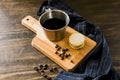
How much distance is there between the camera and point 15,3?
1119 millimetres

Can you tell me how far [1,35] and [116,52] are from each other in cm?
41

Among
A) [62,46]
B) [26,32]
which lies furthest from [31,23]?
→ [62,46]

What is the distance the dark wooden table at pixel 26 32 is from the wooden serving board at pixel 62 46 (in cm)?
2

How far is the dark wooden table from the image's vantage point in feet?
2.99

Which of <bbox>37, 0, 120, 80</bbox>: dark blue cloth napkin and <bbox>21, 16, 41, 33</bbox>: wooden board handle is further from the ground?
<bbox>21, 16, 41, 33</bbox>: wooden board handle

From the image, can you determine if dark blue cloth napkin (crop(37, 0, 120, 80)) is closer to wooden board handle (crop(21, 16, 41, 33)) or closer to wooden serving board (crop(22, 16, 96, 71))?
wooden serving board (crop(22, 16, 96, 71))

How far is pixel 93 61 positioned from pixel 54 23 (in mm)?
181

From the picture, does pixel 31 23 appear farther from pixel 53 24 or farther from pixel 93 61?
pixel 93 61

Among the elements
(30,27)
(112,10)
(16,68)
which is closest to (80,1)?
(112,10)

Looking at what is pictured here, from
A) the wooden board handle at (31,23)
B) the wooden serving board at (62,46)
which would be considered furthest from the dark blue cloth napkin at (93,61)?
the wooden board handle at (31,23)

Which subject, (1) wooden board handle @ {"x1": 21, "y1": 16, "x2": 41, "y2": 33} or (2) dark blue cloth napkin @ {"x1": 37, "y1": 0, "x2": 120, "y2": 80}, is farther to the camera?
(1) wooden board handle @ {"x1": 21, "y1": 16, "x2": 41, "y2": 33}

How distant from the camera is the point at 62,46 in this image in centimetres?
95

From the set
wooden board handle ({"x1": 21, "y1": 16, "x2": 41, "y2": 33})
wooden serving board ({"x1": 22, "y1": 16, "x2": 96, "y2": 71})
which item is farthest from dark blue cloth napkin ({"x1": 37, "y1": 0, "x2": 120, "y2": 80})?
wooden board handle ({"x1": 21, "y1": 16, "x2": 41, "y2": 33})

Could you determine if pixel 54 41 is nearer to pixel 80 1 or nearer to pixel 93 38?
pixel 93 38
